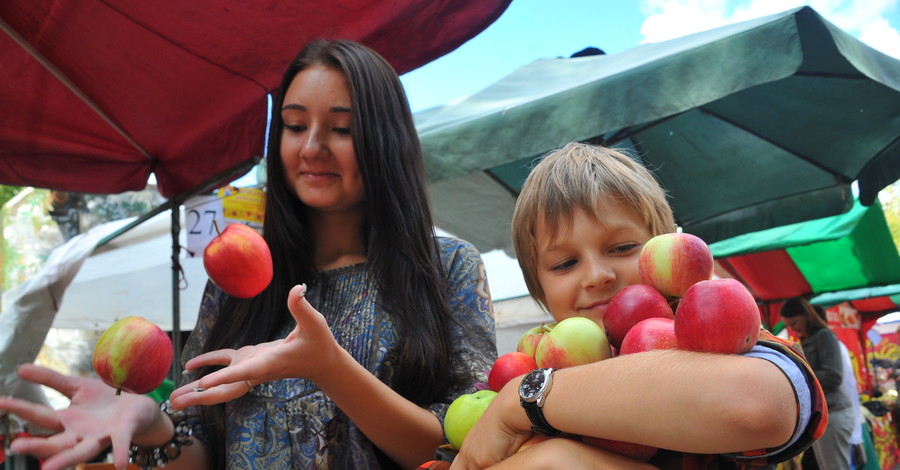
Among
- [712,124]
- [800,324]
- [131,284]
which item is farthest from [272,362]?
[800,324]

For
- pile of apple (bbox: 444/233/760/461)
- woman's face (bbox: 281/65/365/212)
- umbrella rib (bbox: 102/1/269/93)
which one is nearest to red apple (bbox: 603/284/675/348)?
pile of apple (bbox: 444/233/760/461)

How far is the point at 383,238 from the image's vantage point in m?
1.62

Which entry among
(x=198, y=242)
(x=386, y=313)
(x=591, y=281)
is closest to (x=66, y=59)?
(x=198, y=242)

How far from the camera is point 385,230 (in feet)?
5.33

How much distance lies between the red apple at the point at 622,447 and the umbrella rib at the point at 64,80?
227 centimetres

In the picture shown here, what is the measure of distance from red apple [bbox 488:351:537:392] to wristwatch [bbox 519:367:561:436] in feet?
0.80

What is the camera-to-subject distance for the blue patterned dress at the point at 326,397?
54.8 inches

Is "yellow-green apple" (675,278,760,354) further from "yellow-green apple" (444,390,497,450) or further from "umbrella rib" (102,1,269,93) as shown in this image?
"umbrella rib" (102,1,269,93)

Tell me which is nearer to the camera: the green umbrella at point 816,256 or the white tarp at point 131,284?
the white tarp at point 131,284

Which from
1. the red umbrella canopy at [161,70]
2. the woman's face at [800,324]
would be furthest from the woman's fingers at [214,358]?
the woman's face at [800,324]

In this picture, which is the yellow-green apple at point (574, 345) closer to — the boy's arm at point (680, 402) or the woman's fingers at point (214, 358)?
the boy's arm at point (680, 402)

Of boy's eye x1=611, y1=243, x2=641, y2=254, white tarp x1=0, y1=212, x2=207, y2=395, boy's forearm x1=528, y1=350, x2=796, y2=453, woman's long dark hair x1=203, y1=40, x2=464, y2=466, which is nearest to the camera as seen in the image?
boy's forearm x1=528, y1=350, x2=796, y2=453

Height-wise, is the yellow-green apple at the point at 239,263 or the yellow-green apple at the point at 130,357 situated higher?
the yellow-green apple at the point at 239,263

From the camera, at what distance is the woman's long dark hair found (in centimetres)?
149
